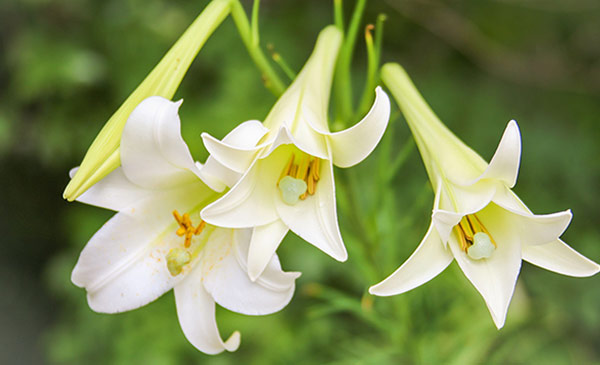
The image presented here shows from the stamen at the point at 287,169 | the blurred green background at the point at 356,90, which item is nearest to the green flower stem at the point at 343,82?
the stamen at the point at 287,169

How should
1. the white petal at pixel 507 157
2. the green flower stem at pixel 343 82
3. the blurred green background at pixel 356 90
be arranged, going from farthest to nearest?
the blurred green background at pixel 356 90 < the green flower stem at pixel 343 82 < the white petal at pixel 507 157

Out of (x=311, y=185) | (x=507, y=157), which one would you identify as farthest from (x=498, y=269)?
(x=311, y=185)

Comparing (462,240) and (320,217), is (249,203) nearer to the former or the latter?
(320,217)

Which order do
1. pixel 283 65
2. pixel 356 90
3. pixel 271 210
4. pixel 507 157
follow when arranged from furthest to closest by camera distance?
pixel 356 90
pixel 283 65
pixel 271 210
pixel 507 157

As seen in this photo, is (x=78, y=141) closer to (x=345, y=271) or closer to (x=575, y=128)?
(x=345, y=271)

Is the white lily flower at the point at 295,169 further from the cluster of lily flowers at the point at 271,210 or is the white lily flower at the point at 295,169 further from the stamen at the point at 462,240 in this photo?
the stamen at the point at 462,240

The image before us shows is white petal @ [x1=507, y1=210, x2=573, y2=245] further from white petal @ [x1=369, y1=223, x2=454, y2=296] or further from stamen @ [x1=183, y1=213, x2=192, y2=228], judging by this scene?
stamen @ [x1=183, y1=213, x2=192, y2=228]
